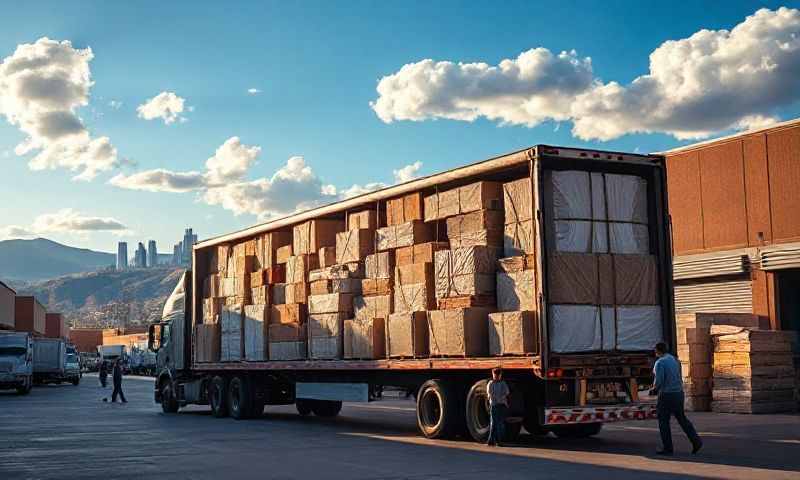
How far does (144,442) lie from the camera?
17.8 m

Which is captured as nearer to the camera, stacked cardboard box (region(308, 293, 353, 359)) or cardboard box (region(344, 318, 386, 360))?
cardboard box (region(344, 318, 386, 360))

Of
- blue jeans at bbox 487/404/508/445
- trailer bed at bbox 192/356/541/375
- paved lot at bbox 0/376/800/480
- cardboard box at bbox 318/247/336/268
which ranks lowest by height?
paved lot at bbox 0/376/800/480

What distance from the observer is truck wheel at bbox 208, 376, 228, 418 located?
24.9 metres

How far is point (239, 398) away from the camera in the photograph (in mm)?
24047

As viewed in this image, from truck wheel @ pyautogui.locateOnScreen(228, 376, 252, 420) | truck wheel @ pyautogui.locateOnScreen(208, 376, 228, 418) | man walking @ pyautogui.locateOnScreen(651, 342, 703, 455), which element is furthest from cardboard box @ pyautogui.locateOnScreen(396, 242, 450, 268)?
truck wheel @ pyautogui.locateOnScreen(208, 376, 228, 418)

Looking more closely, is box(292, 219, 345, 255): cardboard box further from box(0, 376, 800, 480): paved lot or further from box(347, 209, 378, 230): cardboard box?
box(0, 376, 800, 480): paved lot

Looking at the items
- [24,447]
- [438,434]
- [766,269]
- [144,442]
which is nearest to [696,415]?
[766,269]

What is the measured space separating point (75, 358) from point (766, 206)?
47883 millimetres

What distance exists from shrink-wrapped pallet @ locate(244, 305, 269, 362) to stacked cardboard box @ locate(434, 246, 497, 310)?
7208 mm

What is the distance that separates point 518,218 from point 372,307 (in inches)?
166

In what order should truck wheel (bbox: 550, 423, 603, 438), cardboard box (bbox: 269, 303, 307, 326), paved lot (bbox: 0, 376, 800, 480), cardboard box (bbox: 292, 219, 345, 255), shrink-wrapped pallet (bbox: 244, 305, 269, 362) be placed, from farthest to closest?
shrink-wrapped pallet (bbox: 244, 305, 269, 362)
cardboard box (bbox: 269, 303, 307, 326)
cardboard box (bbox: 292, 219, 345, 255)
truck wheel (bbox: 550, 423, 603, 438)
paved lot (bbox: 0, 376, 800, 480)

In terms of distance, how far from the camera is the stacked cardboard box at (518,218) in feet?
50.9

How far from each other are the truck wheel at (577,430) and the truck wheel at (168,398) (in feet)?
43.0

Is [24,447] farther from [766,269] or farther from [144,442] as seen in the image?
[766,269]
